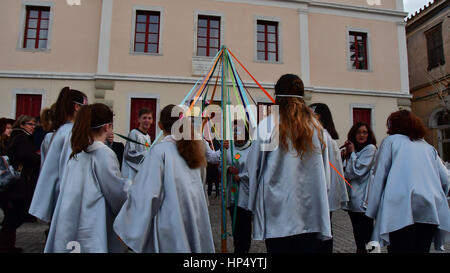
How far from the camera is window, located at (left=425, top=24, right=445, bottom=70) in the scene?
47.7 ft

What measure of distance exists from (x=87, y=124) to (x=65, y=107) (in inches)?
29.0

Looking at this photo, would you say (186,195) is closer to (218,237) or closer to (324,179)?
(324,179)

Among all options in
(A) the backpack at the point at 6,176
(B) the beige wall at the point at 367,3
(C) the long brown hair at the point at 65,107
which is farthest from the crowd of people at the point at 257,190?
(B) the beige wall at the point at 367,3

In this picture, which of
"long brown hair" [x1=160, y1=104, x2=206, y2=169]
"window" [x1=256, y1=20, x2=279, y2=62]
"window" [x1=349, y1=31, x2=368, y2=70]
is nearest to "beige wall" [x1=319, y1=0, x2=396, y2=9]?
"window" [x1=349, y1=31, x2=368, y2=70]

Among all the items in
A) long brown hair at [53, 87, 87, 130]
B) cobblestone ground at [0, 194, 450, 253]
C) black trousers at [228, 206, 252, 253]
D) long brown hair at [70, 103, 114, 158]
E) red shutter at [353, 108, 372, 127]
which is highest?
red shutter at [353, 108, 372, 127]

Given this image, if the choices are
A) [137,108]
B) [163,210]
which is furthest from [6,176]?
[137,108]

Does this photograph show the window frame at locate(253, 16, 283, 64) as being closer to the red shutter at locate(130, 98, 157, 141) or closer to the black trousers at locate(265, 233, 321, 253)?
the red shutter at locate(130, 98, 157, 141)

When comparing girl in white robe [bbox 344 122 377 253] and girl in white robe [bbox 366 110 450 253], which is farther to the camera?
girl in white robe [bbox 344 122 377 253]

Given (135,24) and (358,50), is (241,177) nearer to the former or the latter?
(135,24)

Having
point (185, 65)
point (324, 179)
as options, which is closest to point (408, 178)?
point (324, 179)

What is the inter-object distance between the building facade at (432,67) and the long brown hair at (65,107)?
15.9 metres

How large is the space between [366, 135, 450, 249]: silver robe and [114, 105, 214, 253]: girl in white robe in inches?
57.2

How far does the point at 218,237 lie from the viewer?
427 centimetres
